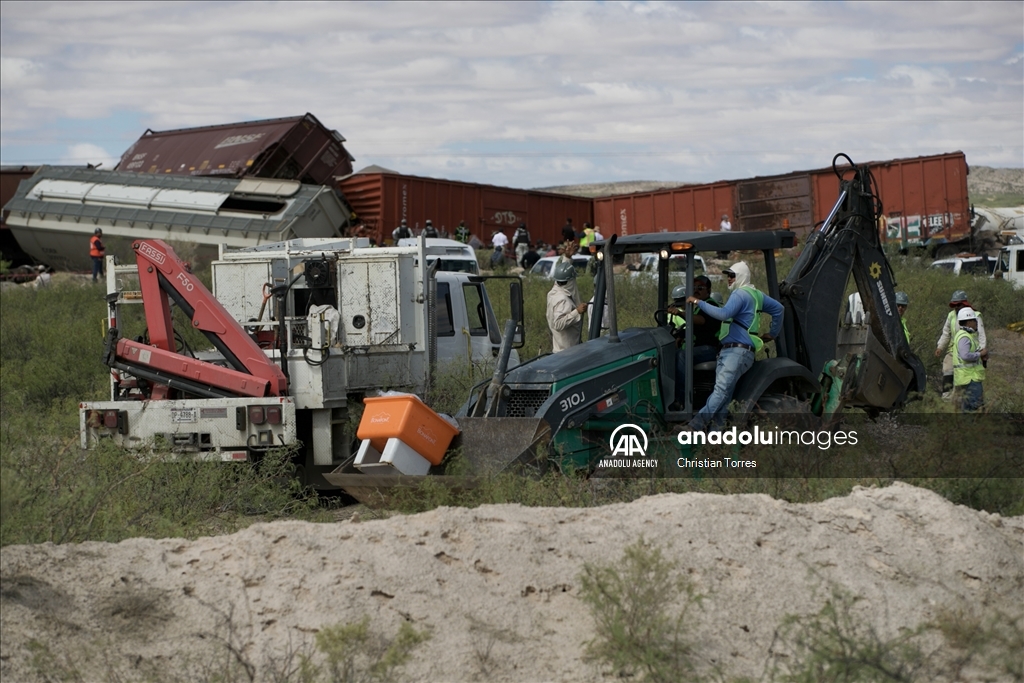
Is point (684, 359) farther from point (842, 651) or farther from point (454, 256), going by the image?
point (454, 256)

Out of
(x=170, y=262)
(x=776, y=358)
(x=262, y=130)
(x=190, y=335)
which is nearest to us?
(x=776, y=358)

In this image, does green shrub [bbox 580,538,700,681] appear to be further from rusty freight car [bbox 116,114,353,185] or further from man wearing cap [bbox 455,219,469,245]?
man wearing cap [bbox 455,219,469,245]

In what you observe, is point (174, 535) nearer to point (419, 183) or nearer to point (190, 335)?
point (190, 335)

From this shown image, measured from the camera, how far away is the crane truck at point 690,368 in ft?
27.6

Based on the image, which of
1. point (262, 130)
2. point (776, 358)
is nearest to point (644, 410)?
point (776, 358)

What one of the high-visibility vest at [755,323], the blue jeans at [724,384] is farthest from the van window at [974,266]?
the blue jeans at [724,384]

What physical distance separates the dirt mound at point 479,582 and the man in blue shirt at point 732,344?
96.5 inches

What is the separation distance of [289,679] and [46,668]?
3.32 feet

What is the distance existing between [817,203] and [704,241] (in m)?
22.6

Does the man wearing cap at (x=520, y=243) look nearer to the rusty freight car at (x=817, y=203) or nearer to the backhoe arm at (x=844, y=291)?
the rusty freight car at (x=817, y=203)

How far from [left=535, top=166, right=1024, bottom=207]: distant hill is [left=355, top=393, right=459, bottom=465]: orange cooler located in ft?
82.4

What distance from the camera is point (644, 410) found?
891cm

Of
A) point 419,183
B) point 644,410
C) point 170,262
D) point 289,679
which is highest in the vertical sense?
point 419,183

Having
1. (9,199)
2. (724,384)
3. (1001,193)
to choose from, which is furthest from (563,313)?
(1001,193)
